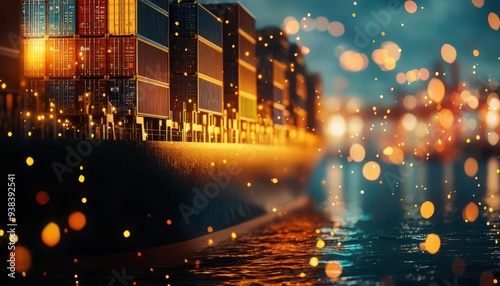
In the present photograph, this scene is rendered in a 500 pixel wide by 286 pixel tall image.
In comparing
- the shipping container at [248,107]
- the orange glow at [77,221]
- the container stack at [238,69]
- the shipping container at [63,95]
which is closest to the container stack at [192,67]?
the container stack at [238,69]

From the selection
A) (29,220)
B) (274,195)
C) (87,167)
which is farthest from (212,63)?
(29,220)

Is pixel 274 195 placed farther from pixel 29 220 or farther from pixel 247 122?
pixel 29 220

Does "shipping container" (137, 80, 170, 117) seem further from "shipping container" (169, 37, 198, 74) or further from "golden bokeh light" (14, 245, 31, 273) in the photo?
"golden bokeh light" (14, 245, 31, 273)

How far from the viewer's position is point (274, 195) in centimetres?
7500

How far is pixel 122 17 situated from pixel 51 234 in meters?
20.9

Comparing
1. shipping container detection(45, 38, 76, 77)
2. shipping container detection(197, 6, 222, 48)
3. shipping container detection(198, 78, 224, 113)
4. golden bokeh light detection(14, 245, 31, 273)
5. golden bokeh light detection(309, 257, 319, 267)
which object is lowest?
golden bokeh light detection(309, 257, 319, 267)

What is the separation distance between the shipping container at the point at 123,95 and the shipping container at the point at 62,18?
154 inches

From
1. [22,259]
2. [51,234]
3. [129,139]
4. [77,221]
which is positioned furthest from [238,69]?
[22,259]

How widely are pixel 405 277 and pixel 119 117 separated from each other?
939 inches

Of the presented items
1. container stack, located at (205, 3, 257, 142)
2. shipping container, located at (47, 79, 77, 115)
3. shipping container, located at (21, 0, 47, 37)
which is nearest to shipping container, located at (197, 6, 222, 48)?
container stack, located at (205, 3, 257, 142)

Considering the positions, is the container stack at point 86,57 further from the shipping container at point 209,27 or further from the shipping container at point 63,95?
the shipping container at point 209,27

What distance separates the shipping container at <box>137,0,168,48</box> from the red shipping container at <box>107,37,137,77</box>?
1082 mm

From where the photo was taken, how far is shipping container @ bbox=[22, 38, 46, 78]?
5234 centimetres

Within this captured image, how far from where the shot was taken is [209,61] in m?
66.2
